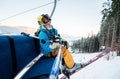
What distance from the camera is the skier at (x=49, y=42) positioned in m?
6.11

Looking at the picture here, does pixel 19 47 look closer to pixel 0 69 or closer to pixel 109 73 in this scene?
pixel 0 69

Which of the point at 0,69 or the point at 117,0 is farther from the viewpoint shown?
the point at 117,0

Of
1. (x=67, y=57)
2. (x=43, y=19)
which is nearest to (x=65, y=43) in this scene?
(x=67, y=57)

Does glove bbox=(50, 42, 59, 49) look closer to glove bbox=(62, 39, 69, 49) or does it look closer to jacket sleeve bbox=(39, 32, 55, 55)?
jacket sleeve bbox=(39, 32, 55, 55)

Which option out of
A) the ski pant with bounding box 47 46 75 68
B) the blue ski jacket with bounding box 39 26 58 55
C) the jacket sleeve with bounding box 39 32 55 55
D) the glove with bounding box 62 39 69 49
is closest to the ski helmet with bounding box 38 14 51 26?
the blue ski jacket with bounding box 39 26 58 55

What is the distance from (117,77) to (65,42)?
243 cm

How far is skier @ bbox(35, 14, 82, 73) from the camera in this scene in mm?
6113

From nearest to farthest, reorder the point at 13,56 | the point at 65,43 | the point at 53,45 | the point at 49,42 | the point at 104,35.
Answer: the point at 13,56 < the point at 53,45 < the point at 49,42 < the point at 65,43 < the point at 104,35

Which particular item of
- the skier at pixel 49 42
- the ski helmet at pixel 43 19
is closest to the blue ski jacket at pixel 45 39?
the skier at pixel 49 42

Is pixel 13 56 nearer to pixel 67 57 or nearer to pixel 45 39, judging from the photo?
pixel 45 39

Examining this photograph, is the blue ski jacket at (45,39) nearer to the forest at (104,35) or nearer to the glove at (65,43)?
the glove at (65,43)

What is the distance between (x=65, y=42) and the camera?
6.35 metres

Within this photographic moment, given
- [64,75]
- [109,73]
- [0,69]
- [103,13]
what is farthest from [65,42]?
[103,13]

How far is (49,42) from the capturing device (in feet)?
20.1
